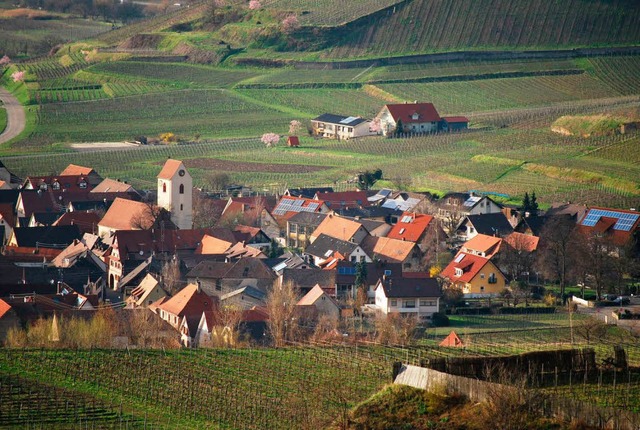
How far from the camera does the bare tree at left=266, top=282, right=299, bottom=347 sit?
3934 cm

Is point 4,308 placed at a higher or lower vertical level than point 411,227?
lower

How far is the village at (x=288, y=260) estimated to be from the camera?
1628 inches

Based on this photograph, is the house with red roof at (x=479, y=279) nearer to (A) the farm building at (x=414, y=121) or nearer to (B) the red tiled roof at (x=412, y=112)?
(A) the farm building at (x=414, y=121)

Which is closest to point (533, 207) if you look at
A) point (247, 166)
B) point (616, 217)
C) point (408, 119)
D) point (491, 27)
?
point (616, 217)

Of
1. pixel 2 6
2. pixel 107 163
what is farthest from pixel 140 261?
pixel 2 6

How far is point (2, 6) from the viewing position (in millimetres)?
147625

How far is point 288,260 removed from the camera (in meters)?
49.9

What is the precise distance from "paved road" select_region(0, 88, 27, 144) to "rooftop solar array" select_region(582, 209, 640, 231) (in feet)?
127

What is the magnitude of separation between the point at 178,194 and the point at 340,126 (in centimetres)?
3001

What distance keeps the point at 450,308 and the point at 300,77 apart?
60946 millimetres

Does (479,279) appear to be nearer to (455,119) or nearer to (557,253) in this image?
(557,253)

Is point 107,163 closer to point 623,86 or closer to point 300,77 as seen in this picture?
point 300,77

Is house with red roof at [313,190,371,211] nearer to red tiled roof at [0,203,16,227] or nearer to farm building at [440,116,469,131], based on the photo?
red tiled roof at [0,203,16,227]

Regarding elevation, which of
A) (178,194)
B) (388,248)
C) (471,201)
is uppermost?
(178,194)
